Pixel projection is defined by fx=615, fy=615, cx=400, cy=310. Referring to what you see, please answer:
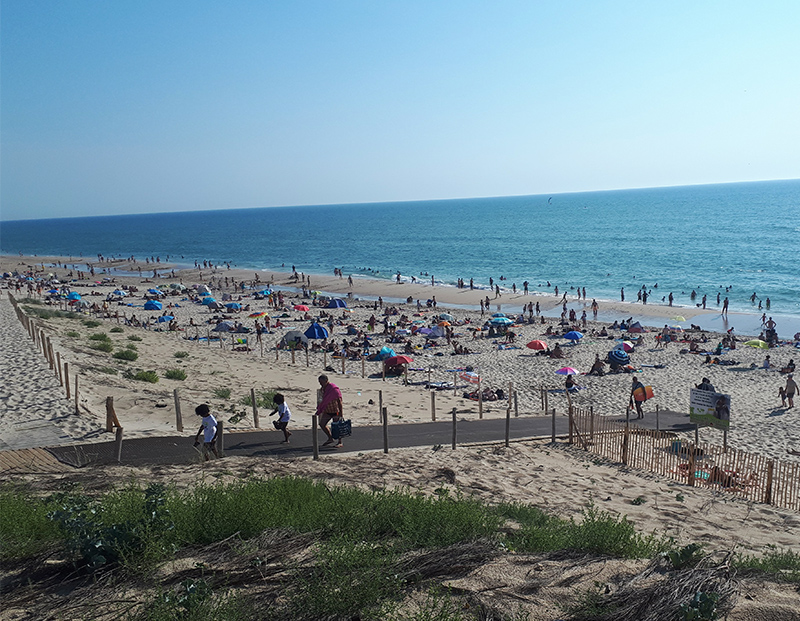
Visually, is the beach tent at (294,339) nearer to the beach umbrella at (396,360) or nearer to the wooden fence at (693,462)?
the beach umbrella at (396,360)

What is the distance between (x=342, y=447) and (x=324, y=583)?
7429 millimetres

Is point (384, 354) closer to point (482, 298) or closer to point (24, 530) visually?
point (24, 530)

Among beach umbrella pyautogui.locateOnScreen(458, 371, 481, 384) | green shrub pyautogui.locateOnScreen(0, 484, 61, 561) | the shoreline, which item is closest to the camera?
green shrub pyautogui.locateOnScreen(0, 484, 61, 561)

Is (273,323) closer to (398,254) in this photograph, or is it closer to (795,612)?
(795,612)

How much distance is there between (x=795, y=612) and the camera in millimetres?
4828

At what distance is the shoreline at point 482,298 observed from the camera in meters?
42.8

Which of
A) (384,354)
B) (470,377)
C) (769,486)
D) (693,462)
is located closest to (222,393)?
(470,377)

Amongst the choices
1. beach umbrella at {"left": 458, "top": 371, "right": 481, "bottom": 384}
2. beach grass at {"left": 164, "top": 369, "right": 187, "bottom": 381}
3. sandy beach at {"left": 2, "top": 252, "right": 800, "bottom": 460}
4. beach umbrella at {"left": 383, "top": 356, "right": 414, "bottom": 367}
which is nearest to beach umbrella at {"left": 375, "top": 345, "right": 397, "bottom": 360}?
sandy beach at {"left": 2, "top": 252, "right": 800, "bottom": 460}

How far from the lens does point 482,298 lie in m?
54.6

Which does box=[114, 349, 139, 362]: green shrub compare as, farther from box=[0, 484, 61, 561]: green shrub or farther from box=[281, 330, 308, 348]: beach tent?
box=[0, 484, 61, 561]: green shrub

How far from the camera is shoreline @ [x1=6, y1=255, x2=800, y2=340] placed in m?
42.8

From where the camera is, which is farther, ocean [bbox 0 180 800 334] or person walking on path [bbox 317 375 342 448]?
ocean [bbox 0 180 800 334]

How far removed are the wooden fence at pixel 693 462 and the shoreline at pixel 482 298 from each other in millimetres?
29107

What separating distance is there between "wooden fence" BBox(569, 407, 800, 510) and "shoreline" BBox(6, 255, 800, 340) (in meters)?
29.1
